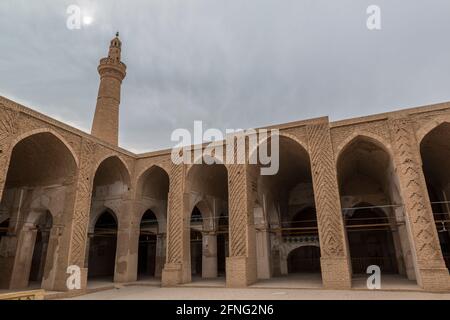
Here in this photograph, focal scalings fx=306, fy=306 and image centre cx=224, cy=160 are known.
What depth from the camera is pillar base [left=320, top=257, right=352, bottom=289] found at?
1039 centimetres

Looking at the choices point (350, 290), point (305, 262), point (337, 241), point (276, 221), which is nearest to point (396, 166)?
point (337, 241)

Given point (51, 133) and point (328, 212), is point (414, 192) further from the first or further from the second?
point (51, 133)

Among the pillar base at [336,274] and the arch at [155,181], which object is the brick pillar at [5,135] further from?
the pillar base at [336,274]

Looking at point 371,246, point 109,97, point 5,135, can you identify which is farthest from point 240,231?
point 109,97

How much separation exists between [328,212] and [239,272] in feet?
13.3

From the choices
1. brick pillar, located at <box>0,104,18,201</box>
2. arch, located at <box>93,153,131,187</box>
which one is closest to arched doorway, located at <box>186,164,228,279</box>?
arch, located at <box>93,153,131,187</box>

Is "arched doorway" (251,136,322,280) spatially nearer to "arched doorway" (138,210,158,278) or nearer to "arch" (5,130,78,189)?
"arched doorway" (138,210,158,278)

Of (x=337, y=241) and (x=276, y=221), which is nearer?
(x=337, y=241)

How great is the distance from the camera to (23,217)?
12953 millimetres

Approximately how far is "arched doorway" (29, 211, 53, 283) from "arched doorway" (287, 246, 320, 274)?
13755mm

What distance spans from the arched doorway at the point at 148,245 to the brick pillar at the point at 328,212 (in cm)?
977

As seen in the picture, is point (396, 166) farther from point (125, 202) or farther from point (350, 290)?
point (125, 202)

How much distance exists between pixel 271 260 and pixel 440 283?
25.9ft

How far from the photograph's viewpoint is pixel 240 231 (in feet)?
40.4
